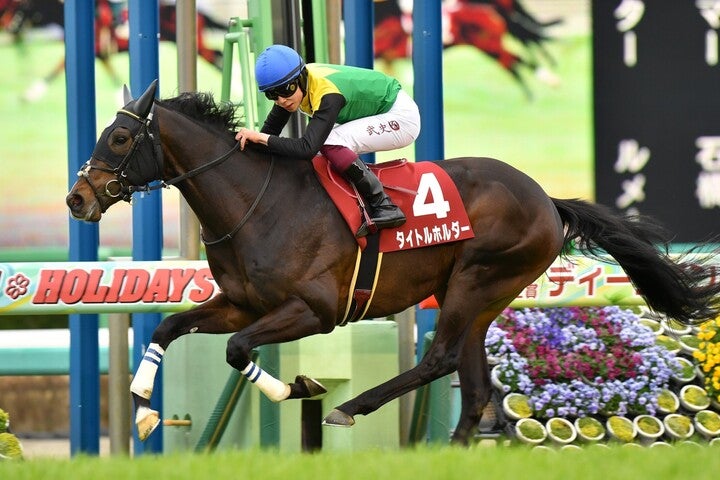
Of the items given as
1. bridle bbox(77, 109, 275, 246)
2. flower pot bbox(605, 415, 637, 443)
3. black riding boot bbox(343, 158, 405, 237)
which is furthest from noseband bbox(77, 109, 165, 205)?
flower pot bbox(605, 415, 637, 443)

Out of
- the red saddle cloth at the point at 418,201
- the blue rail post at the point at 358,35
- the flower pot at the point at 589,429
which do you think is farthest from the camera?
the blue rail post at the point at 358,35

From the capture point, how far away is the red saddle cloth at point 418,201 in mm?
4969

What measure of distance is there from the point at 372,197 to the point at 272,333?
61 cm

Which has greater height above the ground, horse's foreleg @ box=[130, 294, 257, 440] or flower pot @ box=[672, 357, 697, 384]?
horse's foreleg @ box=[130, 294, 257, 440]

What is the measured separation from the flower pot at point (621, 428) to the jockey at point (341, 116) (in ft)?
4.49

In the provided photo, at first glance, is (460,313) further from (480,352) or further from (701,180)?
(701,180)

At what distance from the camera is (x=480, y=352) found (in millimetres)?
5246

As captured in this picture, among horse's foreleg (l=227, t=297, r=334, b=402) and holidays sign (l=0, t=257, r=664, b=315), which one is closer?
horse's foreleg (l=227, t=297, r=334, b=402)

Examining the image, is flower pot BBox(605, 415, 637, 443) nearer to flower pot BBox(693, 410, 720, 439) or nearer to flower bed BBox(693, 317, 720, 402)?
flower pot BBox(693, 410, 720, 439)

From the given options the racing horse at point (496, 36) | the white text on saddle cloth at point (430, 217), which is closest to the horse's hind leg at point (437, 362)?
the white text on saddle cloth at point (430, 217)

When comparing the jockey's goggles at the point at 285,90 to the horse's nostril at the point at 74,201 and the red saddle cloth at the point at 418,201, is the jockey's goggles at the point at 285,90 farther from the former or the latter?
the horse's nostril at the point at 74,201

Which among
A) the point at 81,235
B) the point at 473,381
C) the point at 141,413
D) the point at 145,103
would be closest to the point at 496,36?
the point at 81,235

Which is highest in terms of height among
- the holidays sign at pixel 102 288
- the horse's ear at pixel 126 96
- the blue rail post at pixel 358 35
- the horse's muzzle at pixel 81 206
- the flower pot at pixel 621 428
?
the blue rail post at pixel 358 35

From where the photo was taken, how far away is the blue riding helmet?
15.6 ft
